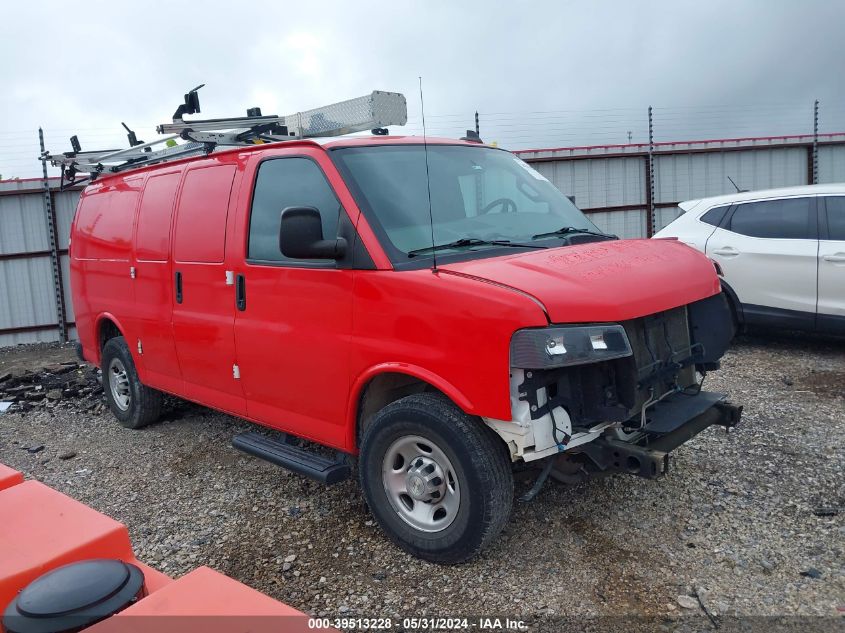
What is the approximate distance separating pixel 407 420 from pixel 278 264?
1.33 m

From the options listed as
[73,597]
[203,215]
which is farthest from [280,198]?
[73,597]

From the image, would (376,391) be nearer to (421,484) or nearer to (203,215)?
(421,484)

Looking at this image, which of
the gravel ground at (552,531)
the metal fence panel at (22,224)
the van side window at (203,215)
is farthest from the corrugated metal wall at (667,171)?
the van side window at (203,215)

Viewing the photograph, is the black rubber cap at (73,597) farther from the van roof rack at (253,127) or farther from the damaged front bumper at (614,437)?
the van roof rack at (253,127)

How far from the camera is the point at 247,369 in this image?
14.6ft

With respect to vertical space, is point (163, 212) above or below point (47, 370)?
above

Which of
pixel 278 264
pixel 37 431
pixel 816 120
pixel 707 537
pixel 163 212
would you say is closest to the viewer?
pixel 707 537

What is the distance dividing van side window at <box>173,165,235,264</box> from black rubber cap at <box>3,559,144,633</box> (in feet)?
10.5

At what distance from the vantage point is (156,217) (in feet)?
17.5

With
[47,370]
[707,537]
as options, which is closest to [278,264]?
[707,537]

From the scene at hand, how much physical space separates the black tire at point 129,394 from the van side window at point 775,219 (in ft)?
21.1

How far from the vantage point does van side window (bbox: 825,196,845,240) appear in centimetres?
715

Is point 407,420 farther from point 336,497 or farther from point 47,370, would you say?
point 47,370

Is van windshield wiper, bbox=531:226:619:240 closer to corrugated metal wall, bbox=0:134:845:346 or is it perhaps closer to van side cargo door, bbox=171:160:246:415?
van side cargo door, bbox=171:160:246:415
